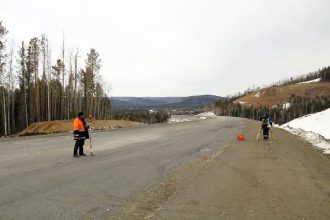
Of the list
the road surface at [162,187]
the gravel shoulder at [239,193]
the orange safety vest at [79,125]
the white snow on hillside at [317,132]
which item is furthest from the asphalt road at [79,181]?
the white snow on hillside at [317,132]

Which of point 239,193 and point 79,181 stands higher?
point 79,181

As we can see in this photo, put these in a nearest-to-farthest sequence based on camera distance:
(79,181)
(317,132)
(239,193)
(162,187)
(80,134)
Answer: (239,193), (162,187), (79,181), (80,134), (317,132)

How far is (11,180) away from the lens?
9320 millimetres

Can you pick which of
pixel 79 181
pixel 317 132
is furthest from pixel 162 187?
pixel 317 132

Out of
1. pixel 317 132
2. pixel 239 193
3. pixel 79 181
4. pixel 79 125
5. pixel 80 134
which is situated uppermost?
pixel 79 125

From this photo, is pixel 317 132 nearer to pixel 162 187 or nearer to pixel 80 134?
pixel 80 134

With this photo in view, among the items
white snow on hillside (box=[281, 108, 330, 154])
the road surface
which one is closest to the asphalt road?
the road surface

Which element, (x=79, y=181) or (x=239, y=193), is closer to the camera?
(x=239, y=193)

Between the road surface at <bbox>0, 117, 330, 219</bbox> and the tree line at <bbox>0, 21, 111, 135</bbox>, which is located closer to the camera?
the road surface at <bbox>0, 117, 330, 219</bbox>

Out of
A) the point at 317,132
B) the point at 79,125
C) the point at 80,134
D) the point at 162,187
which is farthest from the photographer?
the point at 317,132

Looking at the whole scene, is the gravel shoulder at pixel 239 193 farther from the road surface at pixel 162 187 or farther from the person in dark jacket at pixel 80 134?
the person in dark jacket at pixel 80 134

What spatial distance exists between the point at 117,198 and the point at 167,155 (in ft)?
25.2

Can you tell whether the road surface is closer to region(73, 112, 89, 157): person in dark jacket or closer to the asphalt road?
the asphalt road

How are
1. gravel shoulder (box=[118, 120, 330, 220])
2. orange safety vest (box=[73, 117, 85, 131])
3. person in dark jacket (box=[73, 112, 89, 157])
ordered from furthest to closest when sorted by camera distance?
orange safety vest (box=[73, 117, 85, 131])
person in dark jacket (box=[73, 112, 89, 157])
gravel shoulder (box=[118, 120, 330, 220])
